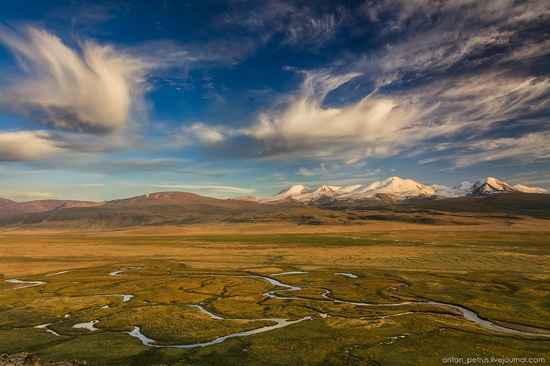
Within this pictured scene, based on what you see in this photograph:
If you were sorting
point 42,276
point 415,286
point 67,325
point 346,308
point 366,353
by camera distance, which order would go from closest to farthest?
1. point 366,353
2. point 67,325
3. point 346,308
4. point 415,286
5. point 42,276

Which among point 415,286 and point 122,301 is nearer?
point 122,301

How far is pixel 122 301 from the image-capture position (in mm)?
67688

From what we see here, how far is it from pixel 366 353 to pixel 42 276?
95.8m

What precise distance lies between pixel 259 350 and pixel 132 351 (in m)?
13.9

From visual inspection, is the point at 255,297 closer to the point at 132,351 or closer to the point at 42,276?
the point at 132,351

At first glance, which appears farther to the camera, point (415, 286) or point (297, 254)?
point (297, 254)

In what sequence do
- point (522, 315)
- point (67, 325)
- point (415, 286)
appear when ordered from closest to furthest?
point (67, 325) < point (522, 315) < point (415, 286)

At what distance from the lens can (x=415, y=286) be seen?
78750mm

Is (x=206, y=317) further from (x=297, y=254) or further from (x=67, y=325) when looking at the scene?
(x=297, y=254)

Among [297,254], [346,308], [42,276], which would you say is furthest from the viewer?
[297,254]

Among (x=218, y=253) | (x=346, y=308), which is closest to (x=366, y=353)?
(x=346, y=308)

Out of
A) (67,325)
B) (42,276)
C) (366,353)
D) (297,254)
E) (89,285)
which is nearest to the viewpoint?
(366,353)

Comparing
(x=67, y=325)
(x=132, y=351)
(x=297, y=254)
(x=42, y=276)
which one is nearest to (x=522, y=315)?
(x=132, y=351)

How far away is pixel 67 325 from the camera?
5128 cm
